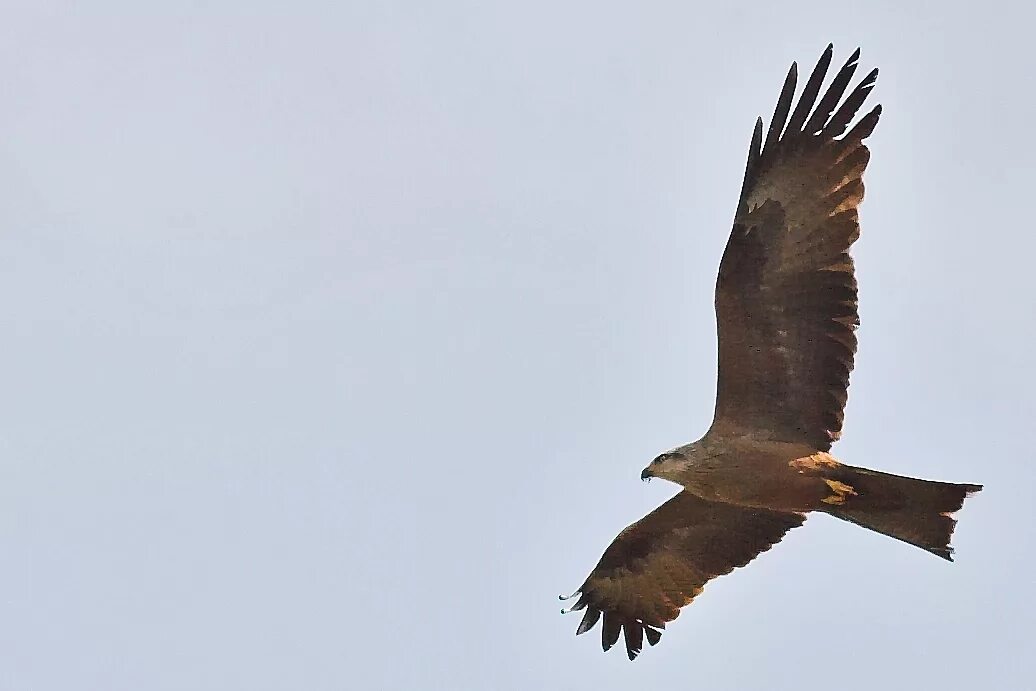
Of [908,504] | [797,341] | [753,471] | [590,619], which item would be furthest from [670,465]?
[590,619]

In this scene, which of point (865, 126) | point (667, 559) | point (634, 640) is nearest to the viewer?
point (865, 126)

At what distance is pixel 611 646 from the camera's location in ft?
47.3

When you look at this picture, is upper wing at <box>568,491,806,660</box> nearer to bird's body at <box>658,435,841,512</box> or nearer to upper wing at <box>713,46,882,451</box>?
bird's body at <box>658,435,841,512</box>

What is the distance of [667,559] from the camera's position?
45.6 feet

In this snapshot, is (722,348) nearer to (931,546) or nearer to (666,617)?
(931,546)

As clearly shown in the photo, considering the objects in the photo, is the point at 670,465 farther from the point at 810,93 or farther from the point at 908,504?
the point at 810,93

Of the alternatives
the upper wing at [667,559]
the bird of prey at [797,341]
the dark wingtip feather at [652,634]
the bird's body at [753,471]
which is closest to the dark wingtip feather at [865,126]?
the bird of prey at [797,341]

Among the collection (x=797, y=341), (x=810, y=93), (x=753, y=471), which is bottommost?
(x=753, y=471)

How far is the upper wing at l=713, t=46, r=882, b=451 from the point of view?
1174cm

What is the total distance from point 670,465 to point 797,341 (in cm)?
142

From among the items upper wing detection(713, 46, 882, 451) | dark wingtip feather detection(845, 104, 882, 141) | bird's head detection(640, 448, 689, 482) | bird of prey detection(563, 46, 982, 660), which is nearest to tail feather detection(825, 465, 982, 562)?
bird of prey detection(563, 46, 982, 660)

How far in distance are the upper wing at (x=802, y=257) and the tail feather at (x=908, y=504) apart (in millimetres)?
468

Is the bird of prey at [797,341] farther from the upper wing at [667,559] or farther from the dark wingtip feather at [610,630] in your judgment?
the dark wingtip feather at [610,630]

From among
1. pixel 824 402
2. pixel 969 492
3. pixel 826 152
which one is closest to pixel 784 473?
pixel 824 402
